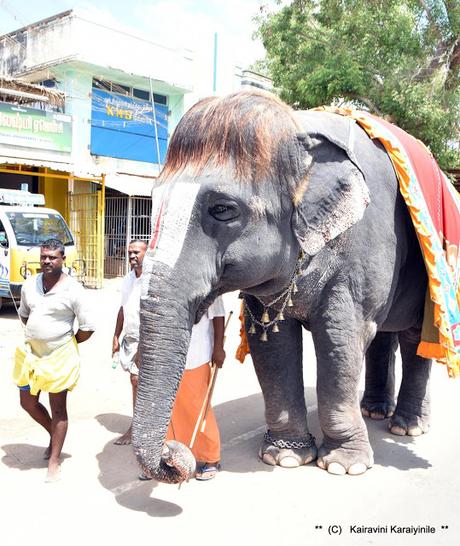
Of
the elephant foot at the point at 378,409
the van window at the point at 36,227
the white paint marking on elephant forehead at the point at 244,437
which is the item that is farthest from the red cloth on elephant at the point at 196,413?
the van window at the point at 36,227

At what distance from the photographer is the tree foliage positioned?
11164 mm

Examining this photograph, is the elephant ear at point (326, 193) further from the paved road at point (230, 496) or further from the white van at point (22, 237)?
the white van at point (22, 237)

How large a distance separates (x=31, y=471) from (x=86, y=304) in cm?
107

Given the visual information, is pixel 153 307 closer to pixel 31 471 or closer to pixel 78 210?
pixel 31 471

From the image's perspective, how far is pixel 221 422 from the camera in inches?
180

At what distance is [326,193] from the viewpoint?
2.95 m

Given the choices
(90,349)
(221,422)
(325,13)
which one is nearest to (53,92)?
(325,13)

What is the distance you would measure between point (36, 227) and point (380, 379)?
754 centimetres

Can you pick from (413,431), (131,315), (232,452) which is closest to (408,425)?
(413,431)

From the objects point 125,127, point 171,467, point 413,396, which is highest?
point 125,127

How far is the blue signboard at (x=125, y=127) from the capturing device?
16.3m

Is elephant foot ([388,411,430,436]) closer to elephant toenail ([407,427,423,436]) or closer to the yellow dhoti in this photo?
elephant toenail ([407,427,423,436])

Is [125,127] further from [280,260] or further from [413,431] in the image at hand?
[280,260]

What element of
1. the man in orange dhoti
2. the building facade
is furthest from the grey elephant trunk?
the building facade
